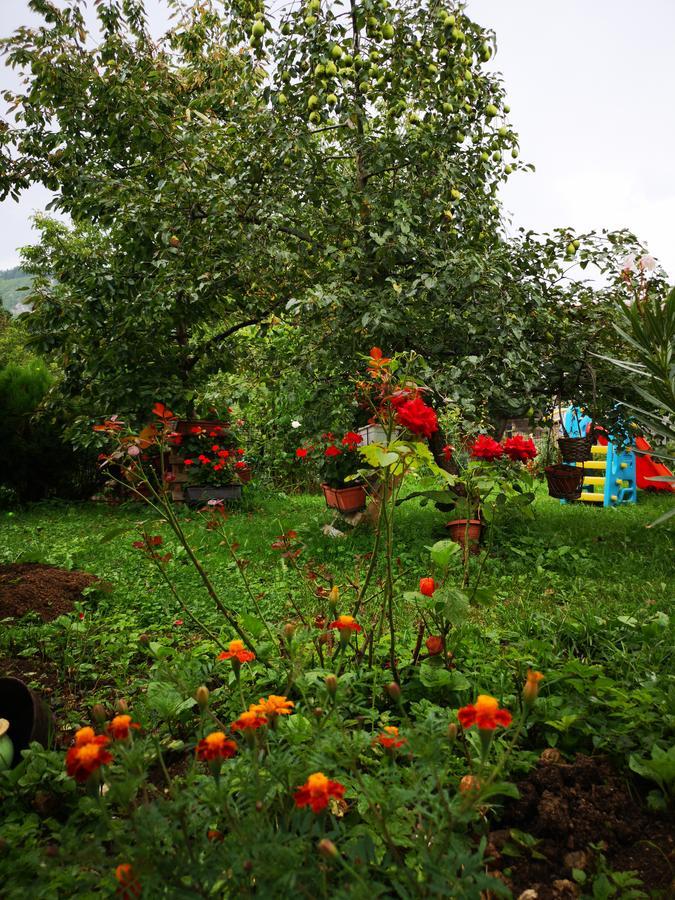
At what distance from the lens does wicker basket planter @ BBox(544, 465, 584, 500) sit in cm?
362

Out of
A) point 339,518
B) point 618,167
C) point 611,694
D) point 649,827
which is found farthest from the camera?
point 339,518

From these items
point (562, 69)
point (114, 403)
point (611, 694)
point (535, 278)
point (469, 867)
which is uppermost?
point (562, 69)

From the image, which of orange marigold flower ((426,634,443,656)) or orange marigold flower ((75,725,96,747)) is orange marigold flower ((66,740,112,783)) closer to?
orange marigold flower ((75,725,96,747))

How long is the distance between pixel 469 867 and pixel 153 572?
2951 mm

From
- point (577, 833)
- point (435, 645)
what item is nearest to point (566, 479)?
point (435, 645)

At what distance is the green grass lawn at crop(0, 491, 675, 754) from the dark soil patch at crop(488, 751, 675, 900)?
0.36 ft

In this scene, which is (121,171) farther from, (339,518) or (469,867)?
(469,867)

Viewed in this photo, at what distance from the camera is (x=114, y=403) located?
531cm

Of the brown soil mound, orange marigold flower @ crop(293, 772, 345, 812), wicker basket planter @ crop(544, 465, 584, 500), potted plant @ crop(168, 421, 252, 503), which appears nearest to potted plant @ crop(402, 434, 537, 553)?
orange marigold flower @ crop(293, 772, 345, 812)

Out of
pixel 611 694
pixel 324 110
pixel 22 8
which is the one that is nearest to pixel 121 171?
pixel 22 8

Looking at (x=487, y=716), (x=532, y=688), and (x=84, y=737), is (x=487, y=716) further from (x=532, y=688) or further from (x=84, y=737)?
(x=84, y=737)

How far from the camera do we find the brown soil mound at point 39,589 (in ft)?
8.06

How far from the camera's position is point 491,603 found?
1710 mm

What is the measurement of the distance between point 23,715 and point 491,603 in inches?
53.6
